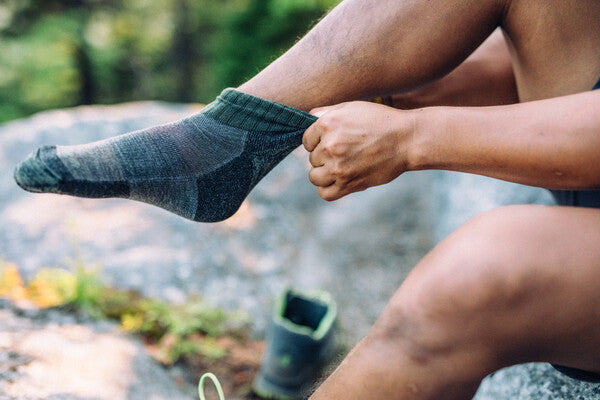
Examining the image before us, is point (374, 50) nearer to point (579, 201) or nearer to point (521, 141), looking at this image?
point (521, 141)

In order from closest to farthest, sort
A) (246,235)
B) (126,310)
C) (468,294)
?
(468,294) → (126,310) → (246,235)

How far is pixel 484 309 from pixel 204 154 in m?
0.67

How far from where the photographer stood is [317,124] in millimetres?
1038

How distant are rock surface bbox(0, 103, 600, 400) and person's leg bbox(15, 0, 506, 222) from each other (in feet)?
2.35

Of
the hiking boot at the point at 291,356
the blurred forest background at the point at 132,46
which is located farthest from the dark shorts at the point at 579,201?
the blurred forest background at the point at 132,46

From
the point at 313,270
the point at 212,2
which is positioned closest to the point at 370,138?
the point at 313,270

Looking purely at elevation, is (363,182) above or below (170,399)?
above

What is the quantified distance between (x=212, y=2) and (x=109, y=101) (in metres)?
2.31

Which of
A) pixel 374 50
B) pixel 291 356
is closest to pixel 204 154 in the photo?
pixel 374 50

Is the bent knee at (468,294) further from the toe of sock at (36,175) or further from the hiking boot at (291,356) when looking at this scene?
the hiking boot at (291,356)

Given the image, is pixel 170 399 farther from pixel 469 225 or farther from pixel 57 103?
pixel 57 103

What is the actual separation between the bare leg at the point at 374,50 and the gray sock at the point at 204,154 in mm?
66

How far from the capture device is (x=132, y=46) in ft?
27.2

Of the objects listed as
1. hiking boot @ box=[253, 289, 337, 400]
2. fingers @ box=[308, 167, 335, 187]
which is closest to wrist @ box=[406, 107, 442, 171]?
fingers @ box=[308, 167, 335, 187]
